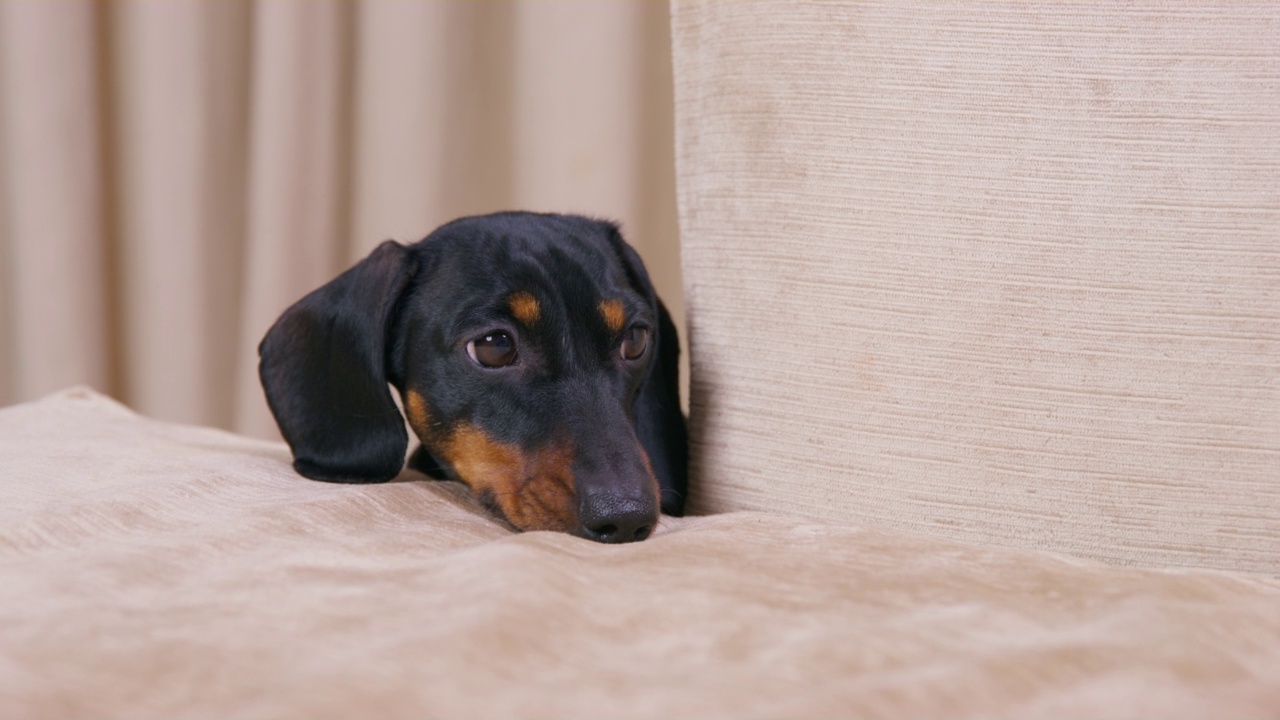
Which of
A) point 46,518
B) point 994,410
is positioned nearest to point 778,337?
point 994,410

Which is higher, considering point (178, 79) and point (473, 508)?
point (178, 79)

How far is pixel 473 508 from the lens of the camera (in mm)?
1643

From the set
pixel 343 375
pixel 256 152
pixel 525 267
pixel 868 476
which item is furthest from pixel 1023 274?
pixel 256 152

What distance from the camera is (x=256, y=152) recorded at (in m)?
3.27

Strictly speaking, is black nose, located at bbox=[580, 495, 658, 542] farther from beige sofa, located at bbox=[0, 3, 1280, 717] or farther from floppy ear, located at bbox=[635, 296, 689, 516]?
floppy ear, located at bbox=[635, 296, 689, 516]

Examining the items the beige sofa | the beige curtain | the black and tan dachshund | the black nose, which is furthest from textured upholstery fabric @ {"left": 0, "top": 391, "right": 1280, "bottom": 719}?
the beige curtain

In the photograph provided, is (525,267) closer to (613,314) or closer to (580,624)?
(613,314)

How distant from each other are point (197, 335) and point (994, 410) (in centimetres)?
263

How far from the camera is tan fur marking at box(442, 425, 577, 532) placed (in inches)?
59.6

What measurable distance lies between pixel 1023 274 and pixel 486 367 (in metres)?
0.79

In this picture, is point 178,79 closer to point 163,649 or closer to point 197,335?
point 197,335

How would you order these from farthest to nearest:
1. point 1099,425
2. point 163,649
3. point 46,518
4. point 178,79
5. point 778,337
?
point 178,79 < point 778,337 < point 1099,425 < point 46,518 < point 163,649

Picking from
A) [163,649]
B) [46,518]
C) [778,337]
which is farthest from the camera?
[778,337]

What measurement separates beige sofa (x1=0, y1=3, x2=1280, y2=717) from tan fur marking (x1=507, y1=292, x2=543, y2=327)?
276mm
